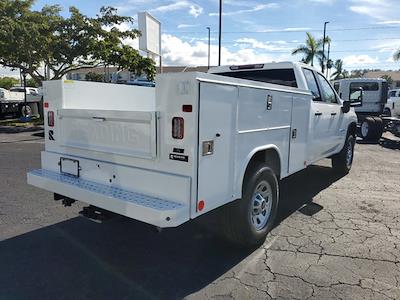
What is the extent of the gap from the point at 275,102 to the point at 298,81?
1501 mm

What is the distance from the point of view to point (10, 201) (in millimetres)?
5715

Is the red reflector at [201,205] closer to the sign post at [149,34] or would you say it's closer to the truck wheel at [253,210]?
the truck wheel at [253,210]

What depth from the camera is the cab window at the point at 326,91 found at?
6.41 meters

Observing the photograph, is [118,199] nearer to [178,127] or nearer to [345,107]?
[178,127]

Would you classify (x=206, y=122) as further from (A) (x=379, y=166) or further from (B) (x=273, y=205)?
(A) (x=379, y=166)

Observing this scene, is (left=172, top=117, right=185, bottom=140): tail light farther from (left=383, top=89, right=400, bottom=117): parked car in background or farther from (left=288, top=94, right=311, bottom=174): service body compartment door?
(left=383, top=89, right=400, bottom=117): parked car in background

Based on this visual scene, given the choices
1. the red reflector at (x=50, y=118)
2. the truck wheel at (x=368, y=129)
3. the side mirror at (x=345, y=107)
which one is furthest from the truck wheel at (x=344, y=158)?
the truck wheel at (x=368, y=129)

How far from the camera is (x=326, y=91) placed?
261 inches

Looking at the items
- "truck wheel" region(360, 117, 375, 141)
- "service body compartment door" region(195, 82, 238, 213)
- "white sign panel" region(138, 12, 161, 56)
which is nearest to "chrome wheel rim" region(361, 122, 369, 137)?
"truck wheel" region(360, 117, 375, 141)

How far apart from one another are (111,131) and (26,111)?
724 inches

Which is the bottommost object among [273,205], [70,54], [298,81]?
[273,205]

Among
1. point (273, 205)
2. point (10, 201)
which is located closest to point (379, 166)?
point (273, 205)

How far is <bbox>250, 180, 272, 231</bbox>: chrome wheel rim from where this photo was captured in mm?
4273

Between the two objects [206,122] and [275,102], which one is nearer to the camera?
[206,122]
